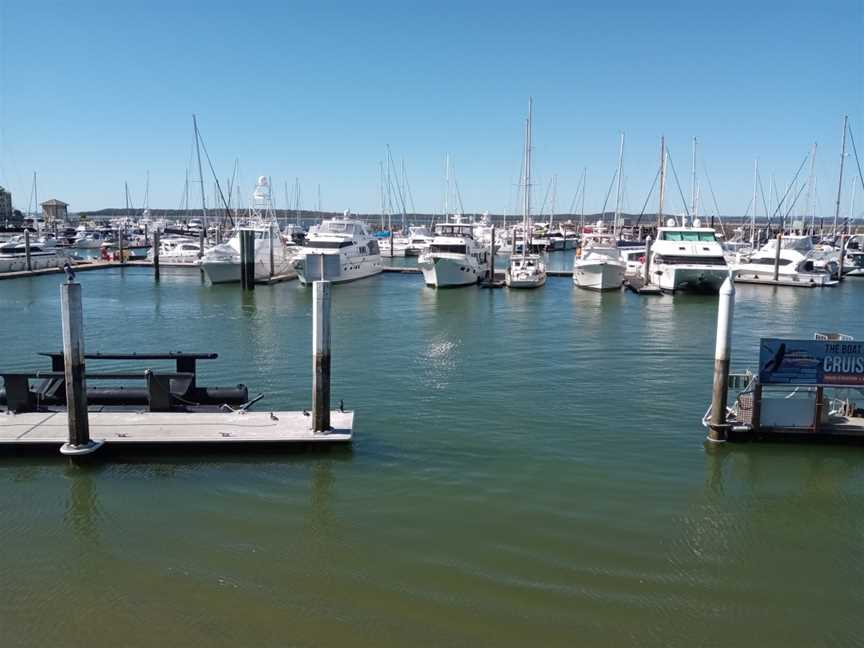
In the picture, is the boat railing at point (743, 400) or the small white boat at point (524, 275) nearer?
the boat railing at point (743, 400)

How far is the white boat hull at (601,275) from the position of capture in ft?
155

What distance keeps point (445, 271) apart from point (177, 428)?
36077 millimetres

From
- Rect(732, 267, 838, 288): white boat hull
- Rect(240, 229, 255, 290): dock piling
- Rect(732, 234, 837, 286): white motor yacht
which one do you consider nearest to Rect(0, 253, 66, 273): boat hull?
Rect(240, 229, 255, 290): dock piling

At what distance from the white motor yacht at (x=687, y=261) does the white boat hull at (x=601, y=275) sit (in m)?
2.30

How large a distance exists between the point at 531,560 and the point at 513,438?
5191mm

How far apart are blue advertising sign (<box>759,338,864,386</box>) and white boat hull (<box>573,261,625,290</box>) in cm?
3431

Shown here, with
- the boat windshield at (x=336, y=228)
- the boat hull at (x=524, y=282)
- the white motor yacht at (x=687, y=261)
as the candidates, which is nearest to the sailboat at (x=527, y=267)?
the boat hull at (x=524, y=282)

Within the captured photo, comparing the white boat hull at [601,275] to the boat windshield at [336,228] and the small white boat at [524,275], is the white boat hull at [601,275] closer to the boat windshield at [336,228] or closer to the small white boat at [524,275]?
the small white boat at [524,275]

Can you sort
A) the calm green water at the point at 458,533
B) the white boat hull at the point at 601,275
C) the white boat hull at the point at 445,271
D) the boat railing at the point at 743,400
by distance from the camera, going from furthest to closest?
the white boat hull at the point at 445,271 → the white boat hull at the point at 601,275 → the boat railing at the point at 743,400 → the calm green water at the point at 458,533

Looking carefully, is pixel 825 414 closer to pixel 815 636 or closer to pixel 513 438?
pixel 513 438

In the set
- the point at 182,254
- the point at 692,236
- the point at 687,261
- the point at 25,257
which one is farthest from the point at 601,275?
the point at 25,257

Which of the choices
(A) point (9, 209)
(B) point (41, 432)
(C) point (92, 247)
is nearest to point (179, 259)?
(C) point (92, 247)

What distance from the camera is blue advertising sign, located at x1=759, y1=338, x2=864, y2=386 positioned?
43.0 feet

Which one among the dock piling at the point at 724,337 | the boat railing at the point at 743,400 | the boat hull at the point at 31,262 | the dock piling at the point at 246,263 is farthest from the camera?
the boat hull at the point at 31,262
